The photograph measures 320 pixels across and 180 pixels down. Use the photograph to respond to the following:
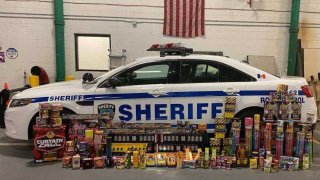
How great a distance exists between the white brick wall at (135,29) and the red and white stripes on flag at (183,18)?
17 centimetres

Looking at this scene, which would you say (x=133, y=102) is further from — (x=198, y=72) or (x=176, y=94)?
(x=198, y=72)

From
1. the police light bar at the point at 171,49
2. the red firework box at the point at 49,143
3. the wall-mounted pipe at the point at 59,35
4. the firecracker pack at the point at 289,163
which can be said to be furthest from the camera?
the wall-mounted pipe at the point at 59,35

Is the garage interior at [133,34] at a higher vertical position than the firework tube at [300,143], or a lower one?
higher

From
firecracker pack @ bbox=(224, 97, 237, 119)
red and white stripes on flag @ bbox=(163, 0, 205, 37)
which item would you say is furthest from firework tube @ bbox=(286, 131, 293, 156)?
red and white stripes on flag @ bbox=(163, 0, 205, 37)

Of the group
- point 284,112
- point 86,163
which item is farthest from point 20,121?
point 284,112

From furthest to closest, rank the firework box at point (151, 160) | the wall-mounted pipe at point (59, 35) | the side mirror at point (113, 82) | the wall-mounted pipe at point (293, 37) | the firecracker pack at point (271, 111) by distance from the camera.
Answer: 1. the wall-mounted pipe at point (293, 37)
2. the wall-mounted pipe at point (59, 35)
3. the side mirror at point (113, 82)
4. the firecracker pack at point (271, 111)
5. the firework box at point (151, 160)

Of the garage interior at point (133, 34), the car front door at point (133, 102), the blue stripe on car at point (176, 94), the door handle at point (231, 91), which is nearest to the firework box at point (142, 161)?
the car front door at point (133, 102)

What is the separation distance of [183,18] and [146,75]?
4255 millimetres

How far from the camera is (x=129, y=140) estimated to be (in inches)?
212

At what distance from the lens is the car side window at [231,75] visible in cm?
576

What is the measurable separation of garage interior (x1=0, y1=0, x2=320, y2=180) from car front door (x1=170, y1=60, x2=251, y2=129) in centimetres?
360

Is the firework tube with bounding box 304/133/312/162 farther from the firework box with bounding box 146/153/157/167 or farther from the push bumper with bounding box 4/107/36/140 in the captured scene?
the push bumper with bounding box 4/107/36/140

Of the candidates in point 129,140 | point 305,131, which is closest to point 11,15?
point 129,140

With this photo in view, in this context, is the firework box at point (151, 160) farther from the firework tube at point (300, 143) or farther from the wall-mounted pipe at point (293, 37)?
the wall-mounted pipe at point (293, 37)
